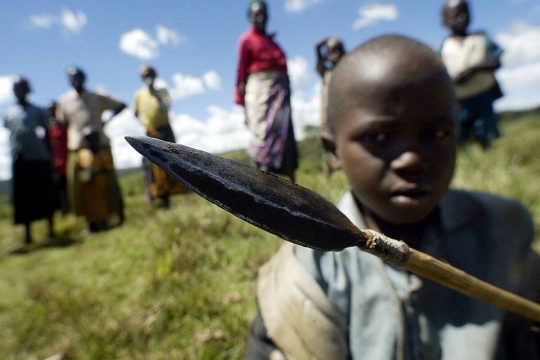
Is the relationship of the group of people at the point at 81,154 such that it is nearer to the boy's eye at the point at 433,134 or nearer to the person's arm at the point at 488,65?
the person's arm at the point at 488,65

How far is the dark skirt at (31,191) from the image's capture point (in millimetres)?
6059

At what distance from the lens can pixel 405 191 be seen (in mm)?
1299

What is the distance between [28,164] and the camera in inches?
239

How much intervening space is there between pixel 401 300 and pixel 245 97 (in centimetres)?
338

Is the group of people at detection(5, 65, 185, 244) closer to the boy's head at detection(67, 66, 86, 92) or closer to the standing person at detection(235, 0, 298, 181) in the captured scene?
the boy's head at detection(67, 66, 86, 92)

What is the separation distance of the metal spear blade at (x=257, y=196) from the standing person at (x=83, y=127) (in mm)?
5264

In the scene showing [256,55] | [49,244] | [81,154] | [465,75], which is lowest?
[49,244]

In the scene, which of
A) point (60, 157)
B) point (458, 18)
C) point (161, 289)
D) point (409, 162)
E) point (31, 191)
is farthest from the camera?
point (60, 157)

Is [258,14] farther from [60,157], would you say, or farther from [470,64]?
[60,157]

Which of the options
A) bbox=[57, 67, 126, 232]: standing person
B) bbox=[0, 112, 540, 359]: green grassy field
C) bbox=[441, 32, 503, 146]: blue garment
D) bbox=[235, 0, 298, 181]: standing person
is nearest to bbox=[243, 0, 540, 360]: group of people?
bbox=[0, 112, 540, 359]: green grassy field

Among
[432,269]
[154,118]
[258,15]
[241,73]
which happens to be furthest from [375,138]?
[154,118]

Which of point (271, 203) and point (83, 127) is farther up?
point (271, 203)

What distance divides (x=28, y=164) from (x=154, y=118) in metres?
1.82

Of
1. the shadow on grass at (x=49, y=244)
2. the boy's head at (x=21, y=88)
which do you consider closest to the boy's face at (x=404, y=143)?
the shadow on grass at (x=49, y=244)
